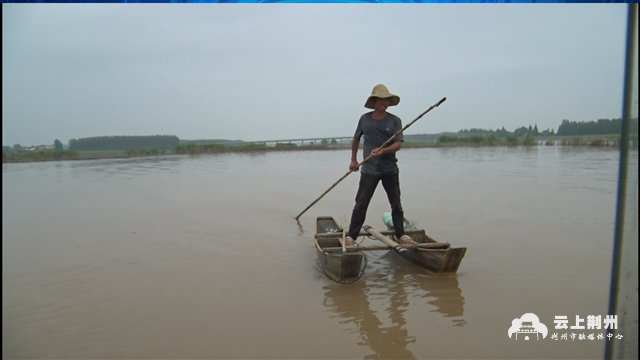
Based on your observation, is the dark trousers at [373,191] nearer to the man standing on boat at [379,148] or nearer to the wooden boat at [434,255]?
the man standing on boat at [379,148]

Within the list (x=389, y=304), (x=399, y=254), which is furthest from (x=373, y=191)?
(x=389, y=304)

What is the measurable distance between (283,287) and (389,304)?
107cm

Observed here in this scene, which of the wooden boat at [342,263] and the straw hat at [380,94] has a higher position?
the straw hat at [380,94]

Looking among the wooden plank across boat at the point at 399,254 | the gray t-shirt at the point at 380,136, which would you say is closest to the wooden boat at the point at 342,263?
the wooden plank across boat at the point at 399,254

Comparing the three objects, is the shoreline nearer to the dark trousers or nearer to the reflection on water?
the dark trousers

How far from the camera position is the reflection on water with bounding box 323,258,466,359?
3.03 m

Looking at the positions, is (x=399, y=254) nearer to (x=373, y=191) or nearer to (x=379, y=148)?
(x=373, y=191)

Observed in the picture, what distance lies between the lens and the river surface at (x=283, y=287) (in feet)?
10.0

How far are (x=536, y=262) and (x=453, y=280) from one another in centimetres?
114

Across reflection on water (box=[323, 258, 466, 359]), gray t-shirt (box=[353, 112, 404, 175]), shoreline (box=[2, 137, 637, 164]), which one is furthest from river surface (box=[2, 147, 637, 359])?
shoreline (box=[2, 137, 637, 164])

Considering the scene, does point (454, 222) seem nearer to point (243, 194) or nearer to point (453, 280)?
point (453, 280)

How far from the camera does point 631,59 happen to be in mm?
1380

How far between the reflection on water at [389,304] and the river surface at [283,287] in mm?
15

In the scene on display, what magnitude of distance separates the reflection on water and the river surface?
0.02 meters
